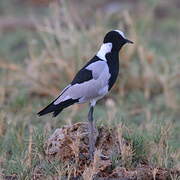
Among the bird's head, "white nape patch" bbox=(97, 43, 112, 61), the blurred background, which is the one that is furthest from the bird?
the blurred background

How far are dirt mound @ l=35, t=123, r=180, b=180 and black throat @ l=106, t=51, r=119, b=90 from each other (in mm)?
408

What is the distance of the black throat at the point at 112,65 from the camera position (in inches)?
200

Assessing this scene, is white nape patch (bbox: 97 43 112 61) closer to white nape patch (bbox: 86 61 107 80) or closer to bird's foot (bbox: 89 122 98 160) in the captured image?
white nape patch (bbox: 86 61 107 80)

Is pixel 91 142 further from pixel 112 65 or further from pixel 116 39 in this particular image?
pixel 116 39

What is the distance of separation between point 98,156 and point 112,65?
32.3 inches

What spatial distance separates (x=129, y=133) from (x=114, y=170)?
0.48 metres

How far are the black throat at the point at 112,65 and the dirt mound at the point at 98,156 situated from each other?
16.1 inches

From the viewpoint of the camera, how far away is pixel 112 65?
5.12 metres

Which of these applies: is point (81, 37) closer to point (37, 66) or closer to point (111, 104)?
point (37, 66)

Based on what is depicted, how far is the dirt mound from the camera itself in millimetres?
4730

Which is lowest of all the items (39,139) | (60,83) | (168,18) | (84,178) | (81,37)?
(84,178)

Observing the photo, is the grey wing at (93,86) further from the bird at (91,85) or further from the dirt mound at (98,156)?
the dirt mound at (98,156)

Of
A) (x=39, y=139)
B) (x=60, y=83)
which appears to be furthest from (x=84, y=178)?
(x=60, y=83)

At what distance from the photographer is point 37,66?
8828mm
